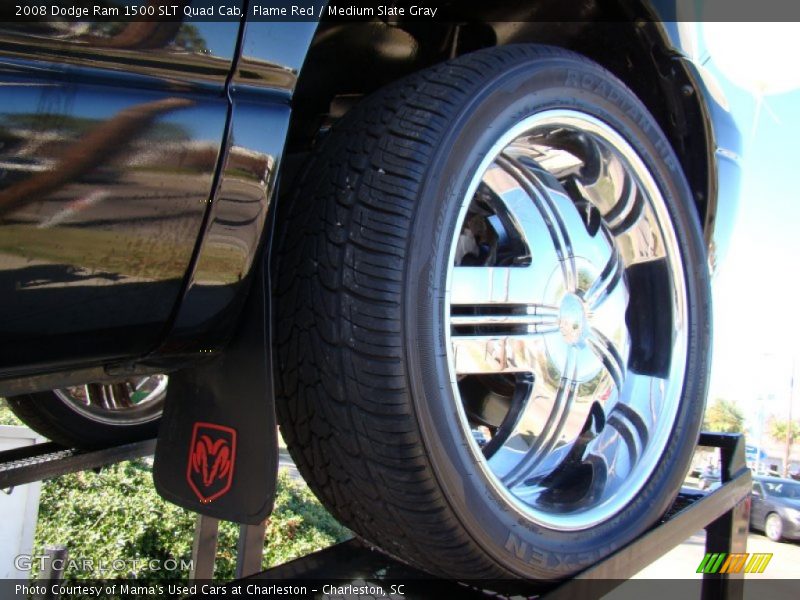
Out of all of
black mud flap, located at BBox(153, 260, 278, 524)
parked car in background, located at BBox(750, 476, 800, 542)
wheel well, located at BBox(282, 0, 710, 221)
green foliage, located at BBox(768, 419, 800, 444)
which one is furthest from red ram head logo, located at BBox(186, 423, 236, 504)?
green foliage, located at BBox(768, 419, 800, 444)

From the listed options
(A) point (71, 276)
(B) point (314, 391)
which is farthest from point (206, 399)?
(A) point (71, 276)

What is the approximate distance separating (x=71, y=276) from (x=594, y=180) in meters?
1.15

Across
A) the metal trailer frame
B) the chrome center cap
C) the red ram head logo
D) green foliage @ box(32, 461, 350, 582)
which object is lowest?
green foliage @ box(32, 461, 350, 582)

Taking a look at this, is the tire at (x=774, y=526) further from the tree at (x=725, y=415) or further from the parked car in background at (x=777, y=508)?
the tree at (x=725, y=415)

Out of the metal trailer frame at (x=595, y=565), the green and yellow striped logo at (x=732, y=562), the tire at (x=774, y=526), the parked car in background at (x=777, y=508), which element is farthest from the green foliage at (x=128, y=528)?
the tire at (x=774, y=526)

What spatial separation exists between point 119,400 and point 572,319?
1677mm

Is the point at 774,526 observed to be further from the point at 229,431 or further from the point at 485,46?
the point at 229,431

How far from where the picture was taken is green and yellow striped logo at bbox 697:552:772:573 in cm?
193

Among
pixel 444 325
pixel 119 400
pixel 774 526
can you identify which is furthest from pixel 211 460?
pixel 774 526

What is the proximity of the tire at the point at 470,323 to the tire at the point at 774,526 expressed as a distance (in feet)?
50.5

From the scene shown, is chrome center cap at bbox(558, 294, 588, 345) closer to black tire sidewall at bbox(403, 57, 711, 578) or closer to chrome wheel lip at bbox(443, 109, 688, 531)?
chrome wheel lip at bbox(443, 109, 688, 531)

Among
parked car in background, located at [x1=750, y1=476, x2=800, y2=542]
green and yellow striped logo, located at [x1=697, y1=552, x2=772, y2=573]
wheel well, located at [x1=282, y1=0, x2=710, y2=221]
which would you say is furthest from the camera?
parked car in background, located at [x1=750, y1=476, x2=800, y2=542]

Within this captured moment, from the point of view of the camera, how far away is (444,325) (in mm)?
1080

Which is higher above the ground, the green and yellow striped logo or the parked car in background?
the green and yellow striped logo
